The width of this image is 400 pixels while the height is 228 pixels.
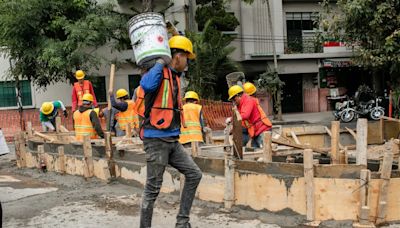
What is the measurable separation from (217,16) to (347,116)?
689 centimetres

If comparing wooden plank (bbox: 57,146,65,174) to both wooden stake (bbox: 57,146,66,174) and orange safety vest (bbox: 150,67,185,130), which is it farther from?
orange safety vest (bbox: 150,67,185,130)

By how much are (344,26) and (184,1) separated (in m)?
8.66

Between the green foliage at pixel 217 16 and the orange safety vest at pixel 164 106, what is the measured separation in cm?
1704

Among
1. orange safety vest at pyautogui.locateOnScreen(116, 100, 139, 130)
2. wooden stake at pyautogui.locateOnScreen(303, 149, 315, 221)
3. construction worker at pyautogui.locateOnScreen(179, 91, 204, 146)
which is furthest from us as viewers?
orange safety vest at pyautogui.locateOnScreen(116, 100, 139, 130)

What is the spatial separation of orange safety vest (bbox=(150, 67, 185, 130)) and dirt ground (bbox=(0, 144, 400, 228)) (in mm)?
1542

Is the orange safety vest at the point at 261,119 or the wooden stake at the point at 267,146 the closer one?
the wooden stake at the point at 267,146

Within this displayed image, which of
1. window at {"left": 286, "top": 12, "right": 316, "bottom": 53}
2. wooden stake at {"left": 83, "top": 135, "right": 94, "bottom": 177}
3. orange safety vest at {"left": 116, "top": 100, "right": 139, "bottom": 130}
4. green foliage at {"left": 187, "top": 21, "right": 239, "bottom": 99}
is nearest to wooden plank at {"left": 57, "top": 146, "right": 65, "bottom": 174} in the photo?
wooden stake at {"left": 83, "top": 135, "right": 94, "bottom": 177}

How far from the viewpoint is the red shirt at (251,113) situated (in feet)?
25.3

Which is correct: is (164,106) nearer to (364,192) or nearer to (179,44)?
(179,44)

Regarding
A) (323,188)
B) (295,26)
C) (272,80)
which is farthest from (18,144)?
(295,26)

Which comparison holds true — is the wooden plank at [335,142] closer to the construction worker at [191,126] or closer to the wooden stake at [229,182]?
the wooden stake at [229,182]

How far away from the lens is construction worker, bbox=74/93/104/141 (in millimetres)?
8938

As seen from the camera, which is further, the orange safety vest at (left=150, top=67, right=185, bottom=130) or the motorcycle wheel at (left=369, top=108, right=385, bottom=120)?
the motorcycle wheel at (left=369, top=108, right=385, bottom=120)

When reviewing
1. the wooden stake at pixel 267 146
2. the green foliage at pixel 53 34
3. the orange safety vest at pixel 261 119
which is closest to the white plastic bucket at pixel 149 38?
the wooden stake at pixel 267 146
